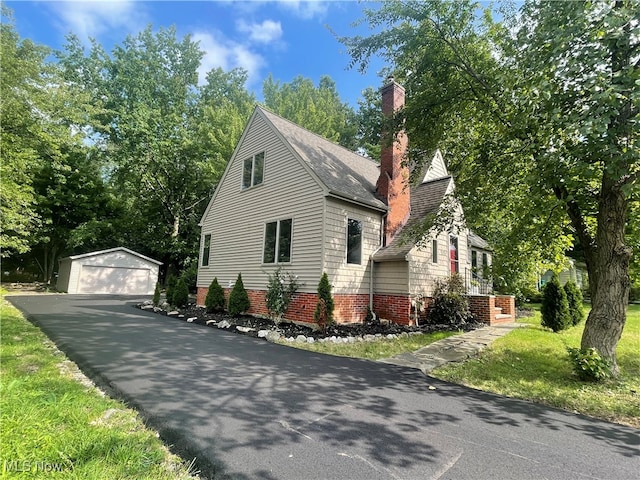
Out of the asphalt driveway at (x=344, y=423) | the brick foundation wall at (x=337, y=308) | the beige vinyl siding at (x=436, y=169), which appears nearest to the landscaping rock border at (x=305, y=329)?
the brick foundation wall at (x=337, y=308)

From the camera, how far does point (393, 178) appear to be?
1162 cm

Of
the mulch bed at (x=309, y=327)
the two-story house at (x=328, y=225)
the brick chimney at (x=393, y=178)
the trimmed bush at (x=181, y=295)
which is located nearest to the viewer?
the mulch bed at (x=309, y=327)

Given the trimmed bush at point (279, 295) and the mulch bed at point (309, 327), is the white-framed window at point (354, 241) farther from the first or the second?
the mulch bed at point (309, 327)

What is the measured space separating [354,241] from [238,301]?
4.46 metres

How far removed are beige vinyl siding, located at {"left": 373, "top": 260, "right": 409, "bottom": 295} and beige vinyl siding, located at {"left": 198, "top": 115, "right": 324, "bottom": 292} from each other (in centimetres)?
239

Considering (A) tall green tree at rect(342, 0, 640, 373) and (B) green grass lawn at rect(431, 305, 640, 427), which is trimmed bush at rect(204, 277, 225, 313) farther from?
(B) green grass lawn at rect(431, 305, 640, 427)

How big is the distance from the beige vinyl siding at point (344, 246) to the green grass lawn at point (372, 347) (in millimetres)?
2210

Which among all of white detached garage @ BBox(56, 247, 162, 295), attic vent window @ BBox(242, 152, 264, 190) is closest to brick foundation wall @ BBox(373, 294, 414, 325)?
attic vent window @ BBox(242, 152, 264, 190)

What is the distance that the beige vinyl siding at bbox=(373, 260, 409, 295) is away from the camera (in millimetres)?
10188

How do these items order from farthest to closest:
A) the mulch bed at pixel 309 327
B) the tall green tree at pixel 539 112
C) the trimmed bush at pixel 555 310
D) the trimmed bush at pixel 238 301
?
the trimmed bush at pixel 238 301, the trimmed bush at pixel 555 310, the mulch bed at pixel 309 327, the tall green tree at pixel 539 112

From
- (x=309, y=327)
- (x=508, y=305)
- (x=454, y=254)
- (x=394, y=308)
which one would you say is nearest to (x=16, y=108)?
(x=309, y=327)

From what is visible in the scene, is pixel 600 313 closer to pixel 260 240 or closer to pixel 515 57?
pixel 515 57

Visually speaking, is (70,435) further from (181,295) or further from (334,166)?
(181,295)

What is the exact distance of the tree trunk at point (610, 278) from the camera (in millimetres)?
5367
